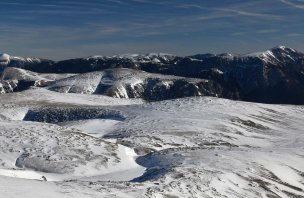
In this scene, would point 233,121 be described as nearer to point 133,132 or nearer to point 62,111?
point 133,132

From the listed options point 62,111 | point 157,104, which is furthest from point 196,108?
point 62,111

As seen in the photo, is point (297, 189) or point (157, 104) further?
point (157, 104)

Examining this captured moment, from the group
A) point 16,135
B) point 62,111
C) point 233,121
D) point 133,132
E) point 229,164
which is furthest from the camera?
point 62,111

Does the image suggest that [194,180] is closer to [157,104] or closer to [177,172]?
[177,172]

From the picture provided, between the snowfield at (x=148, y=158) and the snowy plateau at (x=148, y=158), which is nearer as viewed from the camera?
the snowy plateau at (x=148, y=158)

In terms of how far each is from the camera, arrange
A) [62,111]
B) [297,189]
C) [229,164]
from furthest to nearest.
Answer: [62,111] < [229,164] < [297,189]

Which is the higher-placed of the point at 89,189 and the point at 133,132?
the point at 89,189

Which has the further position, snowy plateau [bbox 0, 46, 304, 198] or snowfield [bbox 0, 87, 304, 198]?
snowfield [bbox 0, 87, 304, 198]
